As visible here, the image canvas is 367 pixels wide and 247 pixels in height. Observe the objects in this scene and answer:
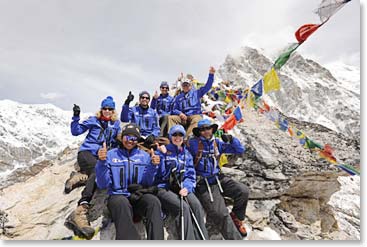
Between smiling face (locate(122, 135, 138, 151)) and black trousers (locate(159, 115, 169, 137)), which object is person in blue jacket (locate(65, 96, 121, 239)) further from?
black trousers (locate(159, 115, 169, 137))

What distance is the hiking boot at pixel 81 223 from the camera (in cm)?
410

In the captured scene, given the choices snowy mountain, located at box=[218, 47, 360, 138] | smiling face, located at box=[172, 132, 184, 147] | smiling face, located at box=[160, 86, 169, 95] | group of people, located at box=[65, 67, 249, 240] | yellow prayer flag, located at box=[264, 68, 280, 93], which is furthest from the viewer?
snowy mountain, located at box=[218, 47, 360, 138]

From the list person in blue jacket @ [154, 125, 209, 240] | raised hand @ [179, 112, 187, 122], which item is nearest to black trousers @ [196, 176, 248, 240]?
person in blue jacket @ [154, 125, 209, 240]

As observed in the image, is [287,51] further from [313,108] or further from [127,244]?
[313,108]

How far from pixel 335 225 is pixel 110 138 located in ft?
19.9

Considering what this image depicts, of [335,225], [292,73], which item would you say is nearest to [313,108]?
[292,73]

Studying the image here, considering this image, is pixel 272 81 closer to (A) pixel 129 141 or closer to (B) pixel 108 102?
(A) pixel 129 141

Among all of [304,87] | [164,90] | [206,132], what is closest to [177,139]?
[206,132]

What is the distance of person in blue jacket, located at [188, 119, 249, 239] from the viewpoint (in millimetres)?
4331

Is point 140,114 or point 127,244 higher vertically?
point 140,114

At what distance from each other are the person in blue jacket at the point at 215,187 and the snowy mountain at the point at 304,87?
100 meters

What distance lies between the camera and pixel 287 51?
5.02m

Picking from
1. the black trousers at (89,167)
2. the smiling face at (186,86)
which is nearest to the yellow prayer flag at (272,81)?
the smiling face at (186,86)

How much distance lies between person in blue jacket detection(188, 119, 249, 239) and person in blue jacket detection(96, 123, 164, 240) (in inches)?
35.4
